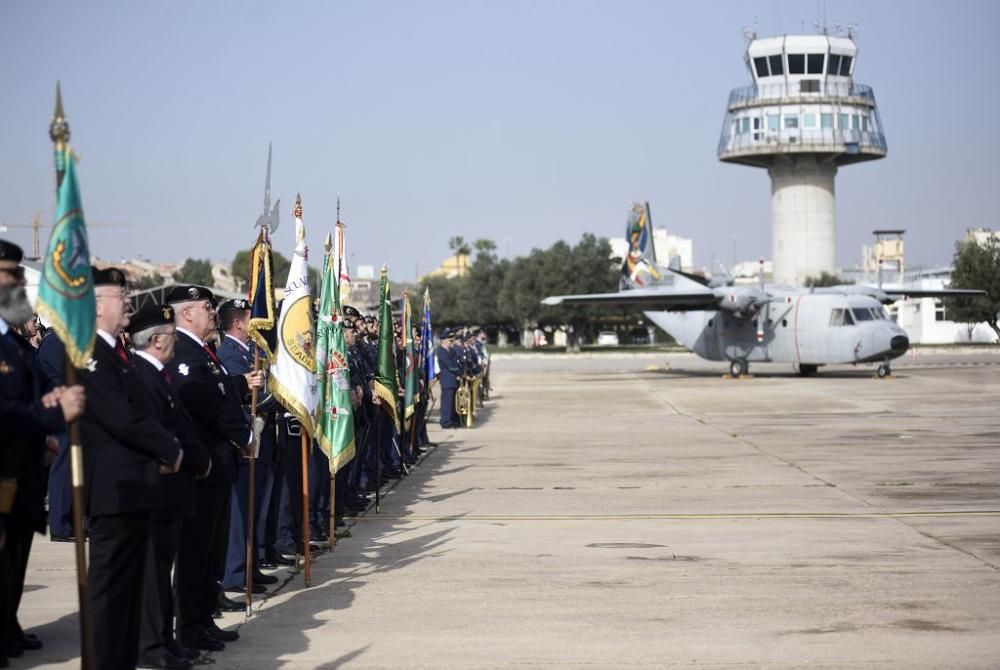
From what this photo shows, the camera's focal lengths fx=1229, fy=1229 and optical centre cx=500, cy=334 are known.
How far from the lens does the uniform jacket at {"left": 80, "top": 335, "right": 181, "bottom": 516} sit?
5348 millimetres

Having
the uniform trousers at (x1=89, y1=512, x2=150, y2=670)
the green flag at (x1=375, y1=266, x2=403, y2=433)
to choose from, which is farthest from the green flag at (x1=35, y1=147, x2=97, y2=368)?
the green flag at (x1=375, y1=266, x2=403, y2=433)

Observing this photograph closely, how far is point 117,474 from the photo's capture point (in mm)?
5484

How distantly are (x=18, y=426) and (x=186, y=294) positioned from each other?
6.84 ft

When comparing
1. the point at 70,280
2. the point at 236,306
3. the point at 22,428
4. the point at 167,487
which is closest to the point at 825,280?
the point at 236,306

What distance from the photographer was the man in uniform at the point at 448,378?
21.6m

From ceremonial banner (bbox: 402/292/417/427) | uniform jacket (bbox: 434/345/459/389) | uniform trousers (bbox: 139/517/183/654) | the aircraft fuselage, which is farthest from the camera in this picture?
the aircraft fuselage

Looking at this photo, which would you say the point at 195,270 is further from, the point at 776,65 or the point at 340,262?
the point at 340,262

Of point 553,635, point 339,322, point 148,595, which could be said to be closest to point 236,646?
point 148,595

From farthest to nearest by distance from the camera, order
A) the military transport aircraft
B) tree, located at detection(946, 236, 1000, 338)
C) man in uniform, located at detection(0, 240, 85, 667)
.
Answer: tree, located at detection(946, 236, 1000, 338) → the military transport aircraft → man in uniform, located at detection(0, 240, 85, 667)

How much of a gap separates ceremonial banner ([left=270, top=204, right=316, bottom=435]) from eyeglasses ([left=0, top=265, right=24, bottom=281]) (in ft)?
9.89

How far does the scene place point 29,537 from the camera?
20.5 feet

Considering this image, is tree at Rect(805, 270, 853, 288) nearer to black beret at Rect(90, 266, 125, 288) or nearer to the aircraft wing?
the aircraft wing

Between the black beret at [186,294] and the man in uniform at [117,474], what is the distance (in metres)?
1.42

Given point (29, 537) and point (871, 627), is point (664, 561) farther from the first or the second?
point (29, 537)
